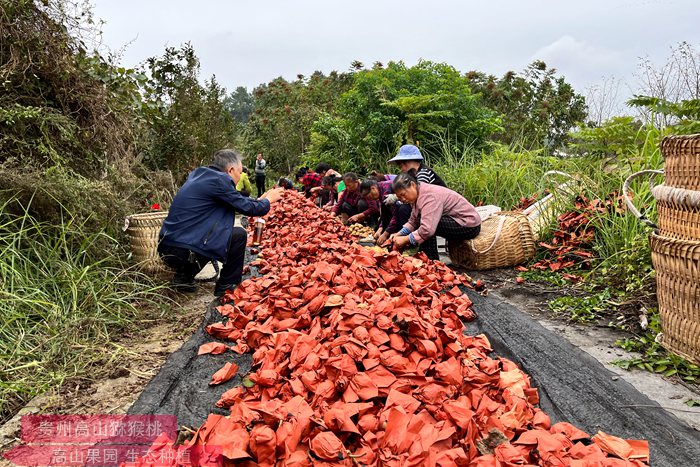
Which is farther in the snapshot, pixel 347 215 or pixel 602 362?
pixel 347 215

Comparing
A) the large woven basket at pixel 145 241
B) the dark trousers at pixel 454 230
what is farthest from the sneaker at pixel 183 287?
the dark trousers at pixel 454 230

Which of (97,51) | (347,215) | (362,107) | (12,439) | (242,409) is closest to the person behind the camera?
(242,409)

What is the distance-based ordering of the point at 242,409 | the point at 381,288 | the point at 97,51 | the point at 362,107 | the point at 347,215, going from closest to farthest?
the point at 242,409 < the point at 381,288 < the point at 97,51 < the point at 347,215 < the point at 362,107

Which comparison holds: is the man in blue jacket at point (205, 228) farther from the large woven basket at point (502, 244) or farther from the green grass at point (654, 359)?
the green grass at point (654, 359)

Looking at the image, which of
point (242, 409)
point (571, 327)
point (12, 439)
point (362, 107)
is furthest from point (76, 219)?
point (362, 107)

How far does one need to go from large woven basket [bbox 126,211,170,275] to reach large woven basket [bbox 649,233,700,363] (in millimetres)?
3119

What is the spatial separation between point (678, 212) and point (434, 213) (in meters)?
1.94

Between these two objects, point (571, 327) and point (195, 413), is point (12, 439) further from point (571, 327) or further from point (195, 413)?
point (571, 327)

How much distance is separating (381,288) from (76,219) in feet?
6.56

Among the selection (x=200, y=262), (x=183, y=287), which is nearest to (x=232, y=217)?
(x=200, y=262)

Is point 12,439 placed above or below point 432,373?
below

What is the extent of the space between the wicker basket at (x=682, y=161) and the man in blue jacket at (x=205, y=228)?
2577mm

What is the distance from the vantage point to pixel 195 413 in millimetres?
1787

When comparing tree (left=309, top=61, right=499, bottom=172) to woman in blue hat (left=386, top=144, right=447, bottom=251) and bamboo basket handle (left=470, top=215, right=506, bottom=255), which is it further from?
bamboo basket handle (left=470, top=215, right=506, bottom=255)
